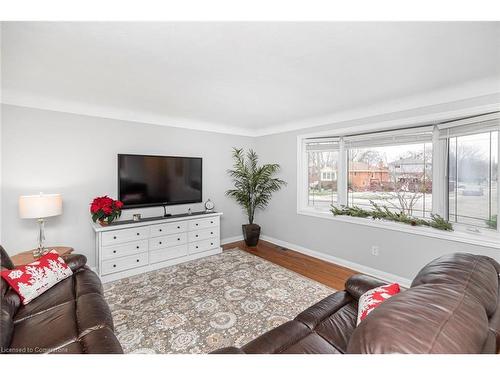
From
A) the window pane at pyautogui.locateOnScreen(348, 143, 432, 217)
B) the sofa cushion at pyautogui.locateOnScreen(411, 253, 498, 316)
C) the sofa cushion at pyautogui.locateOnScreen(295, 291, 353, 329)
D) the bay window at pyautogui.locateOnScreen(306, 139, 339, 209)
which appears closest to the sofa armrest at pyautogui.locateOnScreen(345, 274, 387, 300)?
the sofa cushion at pyautogui.locateOnScreen(295, 291, 353, 329)

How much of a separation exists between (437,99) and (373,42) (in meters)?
1.59

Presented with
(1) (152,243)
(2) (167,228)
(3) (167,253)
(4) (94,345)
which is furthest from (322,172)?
(4) (94,345)

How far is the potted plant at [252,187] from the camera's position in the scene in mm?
4363

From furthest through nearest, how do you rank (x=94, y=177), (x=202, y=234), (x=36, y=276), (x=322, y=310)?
1. (x=202, y=234)
2. (x=94, y=177)
3. (x=36, y=276)
4. (x=322, y=310)

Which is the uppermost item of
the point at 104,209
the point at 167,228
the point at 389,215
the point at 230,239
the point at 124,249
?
the point at 104,209

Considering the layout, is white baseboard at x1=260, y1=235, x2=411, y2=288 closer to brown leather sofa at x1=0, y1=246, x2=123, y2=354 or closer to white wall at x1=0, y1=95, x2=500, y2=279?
white wall at x1=0, y1=95, x2=500, y2=279

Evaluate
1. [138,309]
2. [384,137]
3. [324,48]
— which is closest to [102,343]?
[138,309]

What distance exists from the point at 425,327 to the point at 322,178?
141 inches

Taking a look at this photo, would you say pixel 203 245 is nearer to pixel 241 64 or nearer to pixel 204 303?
pixel 204 303

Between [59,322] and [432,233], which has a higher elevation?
[432,233]

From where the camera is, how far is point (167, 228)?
3.44 m

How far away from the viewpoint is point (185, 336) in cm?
189

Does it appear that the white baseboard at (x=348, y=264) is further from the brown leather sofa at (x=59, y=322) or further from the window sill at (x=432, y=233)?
the brown leather sofa at (x=59, y=322)

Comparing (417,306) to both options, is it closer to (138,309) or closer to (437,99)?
(138,309)
